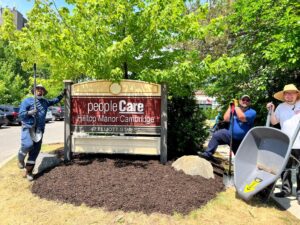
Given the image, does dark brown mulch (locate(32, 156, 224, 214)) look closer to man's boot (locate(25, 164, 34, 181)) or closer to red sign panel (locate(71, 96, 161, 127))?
man's boot (locate(25, 164, 34, 181))

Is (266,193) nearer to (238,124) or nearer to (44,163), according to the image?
(238,124)

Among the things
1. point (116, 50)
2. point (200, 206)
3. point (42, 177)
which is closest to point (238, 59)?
point (116, 50)

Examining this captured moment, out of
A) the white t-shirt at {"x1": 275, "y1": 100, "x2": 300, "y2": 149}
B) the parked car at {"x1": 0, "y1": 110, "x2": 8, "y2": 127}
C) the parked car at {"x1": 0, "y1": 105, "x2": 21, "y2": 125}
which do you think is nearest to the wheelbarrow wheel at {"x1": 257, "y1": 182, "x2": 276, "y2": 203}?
the white t-shirt at {"x1": 275, "y1": 100, "x2": 300, "y2": 149}

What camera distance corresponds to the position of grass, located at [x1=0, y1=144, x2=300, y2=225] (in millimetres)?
4016

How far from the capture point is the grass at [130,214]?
402 cm

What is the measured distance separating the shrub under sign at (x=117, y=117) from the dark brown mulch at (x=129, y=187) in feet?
1.60

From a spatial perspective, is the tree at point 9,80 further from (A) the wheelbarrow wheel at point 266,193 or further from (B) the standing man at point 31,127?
(A) the wheelbarrow wheel at point 266,193

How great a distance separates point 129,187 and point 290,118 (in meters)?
2.88

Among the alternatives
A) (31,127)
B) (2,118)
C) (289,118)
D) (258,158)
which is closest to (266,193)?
(258,158)

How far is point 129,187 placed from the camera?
491 centimetres

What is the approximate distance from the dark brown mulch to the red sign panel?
0.93m

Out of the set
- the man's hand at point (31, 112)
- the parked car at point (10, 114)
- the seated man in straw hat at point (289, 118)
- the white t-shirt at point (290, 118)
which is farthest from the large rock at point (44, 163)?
the parked car at point (10, 114)

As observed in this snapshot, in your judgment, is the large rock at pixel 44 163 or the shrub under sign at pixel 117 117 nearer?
the large rock at pixel 44 163

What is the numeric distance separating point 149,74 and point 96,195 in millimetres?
2624
